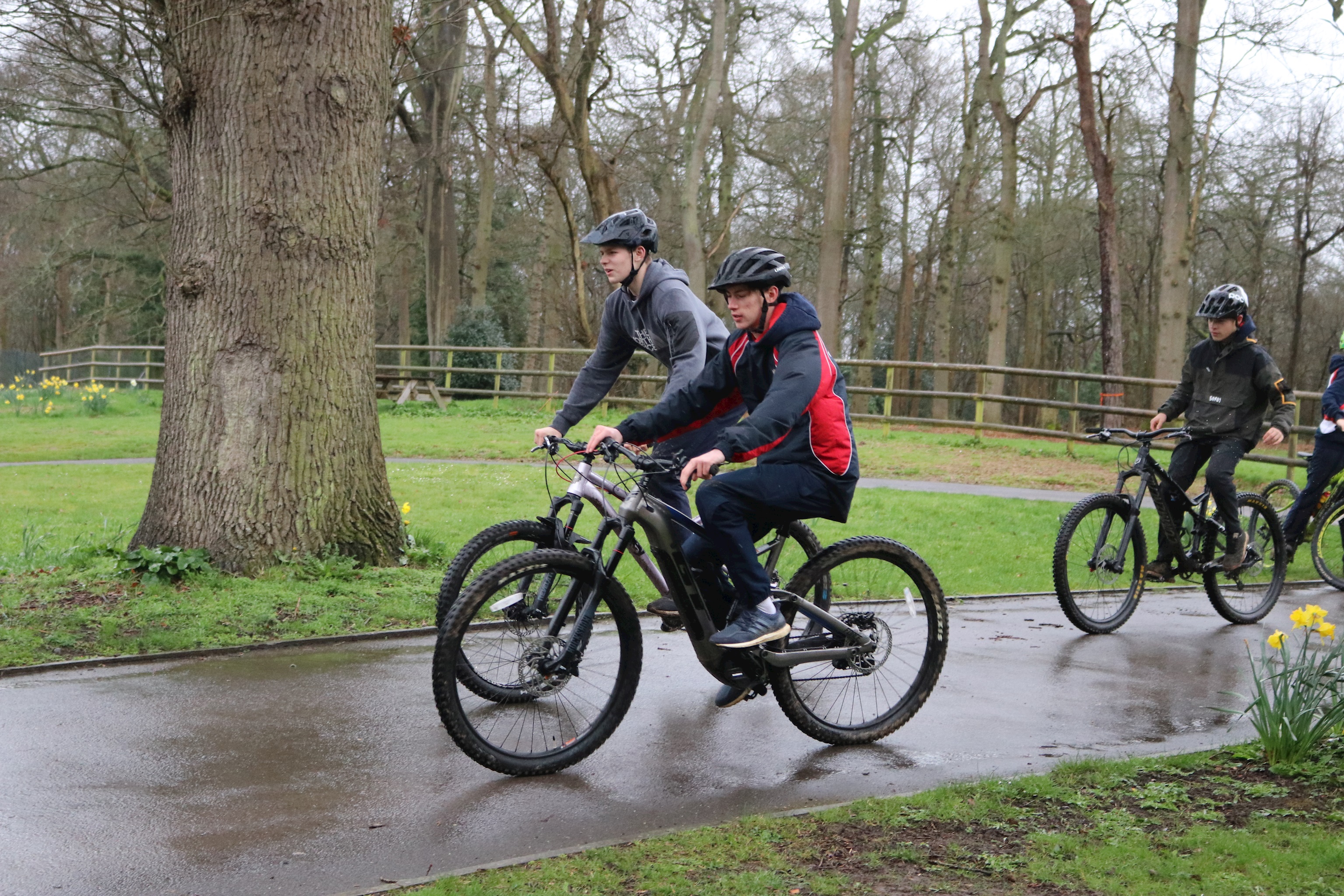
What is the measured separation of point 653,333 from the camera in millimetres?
5902

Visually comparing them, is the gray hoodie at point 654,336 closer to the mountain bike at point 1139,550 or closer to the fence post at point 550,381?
the mountain bike at point 1139,550

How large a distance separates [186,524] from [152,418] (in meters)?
15.7

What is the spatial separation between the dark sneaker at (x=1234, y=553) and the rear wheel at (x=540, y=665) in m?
5.13

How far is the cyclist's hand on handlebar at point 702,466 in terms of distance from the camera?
14.6ft

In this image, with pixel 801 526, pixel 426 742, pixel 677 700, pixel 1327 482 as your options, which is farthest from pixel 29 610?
pixel 1327 482

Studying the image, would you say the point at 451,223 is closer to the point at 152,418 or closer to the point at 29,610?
the point at 152,418

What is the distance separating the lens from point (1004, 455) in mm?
18672

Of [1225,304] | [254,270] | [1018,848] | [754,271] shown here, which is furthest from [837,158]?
[1018,848]

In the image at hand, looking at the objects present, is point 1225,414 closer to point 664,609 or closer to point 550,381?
point 664,609

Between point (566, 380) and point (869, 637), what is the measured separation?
20.0m

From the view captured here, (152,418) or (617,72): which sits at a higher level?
(617,72)

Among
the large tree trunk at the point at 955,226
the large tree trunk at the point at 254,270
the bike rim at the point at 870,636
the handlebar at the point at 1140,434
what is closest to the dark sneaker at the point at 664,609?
the bike rim at the point at 870,636

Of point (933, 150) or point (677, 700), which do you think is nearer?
point (677, 700)

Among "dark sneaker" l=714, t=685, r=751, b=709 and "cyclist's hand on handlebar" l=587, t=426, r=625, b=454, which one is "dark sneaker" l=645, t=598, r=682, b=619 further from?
"cyclist's hand on handlebar" l=587, t=426, r=625, b=454
